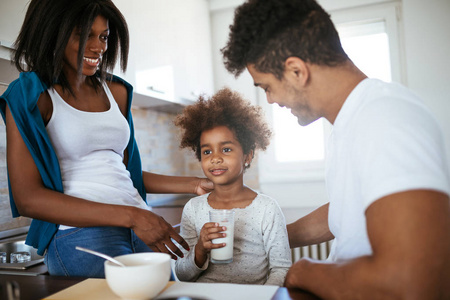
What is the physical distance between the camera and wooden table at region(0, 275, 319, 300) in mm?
741

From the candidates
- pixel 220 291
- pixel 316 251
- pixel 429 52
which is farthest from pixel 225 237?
pixel 429 52

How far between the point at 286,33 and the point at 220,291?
20.5 inches

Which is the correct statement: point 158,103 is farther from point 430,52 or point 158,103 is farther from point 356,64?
point 430,52

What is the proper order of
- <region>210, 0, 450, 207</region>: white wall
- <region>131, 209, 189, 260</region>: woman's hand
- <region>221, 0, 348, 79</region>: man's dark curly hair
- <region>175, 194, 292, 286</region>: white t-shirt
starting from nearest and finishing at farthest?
<region>221, 0, 348, 79</region>: man's dark curly hair → <region>131, 209, 189, 260</region>: woman's hand → <region>175, 194, 292, 286</region>: white t-shirt → <region>210, 0, 450, 207</region>: white wall

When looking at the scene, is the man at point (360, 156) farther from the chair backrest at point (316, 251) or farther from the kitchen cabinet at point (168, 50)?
the chair backrest at point (316, 251)

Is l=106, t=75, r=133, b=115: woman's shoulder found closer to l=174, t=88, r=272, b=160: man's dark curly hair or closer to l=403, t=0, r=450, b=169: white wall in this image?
l=174, t=88, r=272, b=160: man's dark curly hair

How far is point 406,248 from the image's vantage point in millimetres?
594

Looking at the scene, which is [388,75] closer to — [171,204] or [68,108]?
[171,204]

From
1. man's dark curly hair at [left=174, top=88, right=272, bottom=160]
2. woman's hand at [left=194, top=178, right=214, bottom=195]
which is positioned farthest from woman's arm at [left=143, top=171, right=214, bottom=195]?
man's dark curly hair at [left=174, top=88, right=272, bottom=160]

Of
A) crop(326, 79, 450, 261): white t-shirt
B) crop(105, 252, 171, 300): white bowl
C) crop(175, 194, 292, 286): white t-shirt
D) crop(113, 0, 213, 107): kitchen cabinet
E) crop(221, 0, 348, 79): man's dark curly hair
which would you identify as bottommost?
crop(175, 194, 292, 286): white t-shirt

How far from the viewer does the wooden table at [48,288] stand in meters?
0.74

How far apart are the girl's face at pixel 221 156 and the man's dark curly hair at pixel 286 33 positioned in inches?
25.0

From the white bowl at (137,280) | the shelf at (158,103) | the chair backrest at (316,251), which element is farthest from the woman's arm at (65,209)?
the chair backrest at (316,251)

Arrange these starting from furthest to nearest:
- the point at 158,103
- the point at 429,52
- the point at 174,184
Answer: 1. the point at 429,52
2. the point at 158,103
3. the point at 174,184
